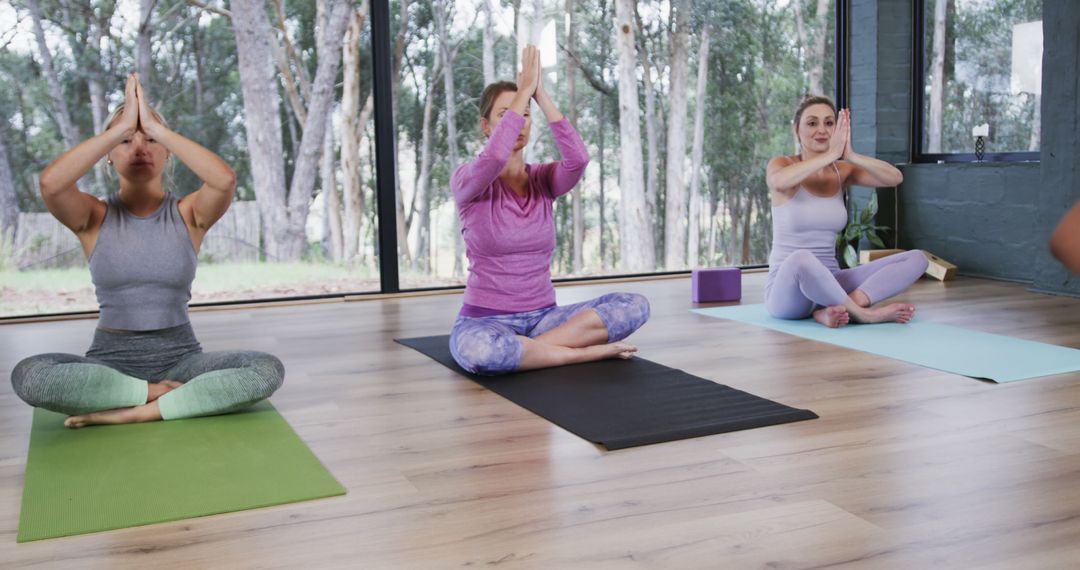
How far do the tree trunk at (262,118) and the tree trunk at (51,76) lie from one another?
84 cm

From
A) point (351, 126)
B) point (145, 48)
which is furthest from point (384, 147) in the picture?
point (145, 48)

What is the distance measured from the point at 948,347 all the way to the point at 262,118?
352 centimetres

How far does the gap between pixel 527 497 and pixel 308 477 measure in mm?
487

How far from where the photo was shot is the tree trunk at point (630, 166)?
6.06 m

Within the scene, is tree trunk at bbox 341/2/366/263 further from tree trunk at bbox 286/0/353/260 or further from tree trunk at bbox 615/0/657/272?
tree trunk at bbox 615/0/657/272

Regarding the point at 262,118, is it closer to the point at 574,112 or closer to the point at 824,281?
the point at 574,112

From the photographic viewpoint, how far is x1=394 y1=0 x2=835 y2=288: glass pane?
5645 mm

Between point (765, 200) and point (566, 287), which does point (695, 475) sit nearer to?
point (566, 287)

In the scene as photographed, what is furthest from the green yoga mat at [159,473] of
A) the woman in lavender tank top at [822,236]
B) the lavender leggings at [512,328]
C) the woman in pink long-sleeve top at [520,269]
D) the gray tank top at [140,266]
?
the woman in lavender tank top at [822,236]

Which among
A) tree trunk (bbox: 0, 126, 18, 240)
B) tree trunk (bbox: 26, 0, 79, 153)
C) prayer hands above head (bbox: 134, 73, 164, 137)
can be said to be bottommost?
tree trunk (bbox: 0, 126, 18, 240)

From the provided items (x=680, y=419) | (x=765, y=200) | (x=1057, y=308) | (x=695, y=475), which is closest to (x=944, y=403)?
(x=680, y=419)

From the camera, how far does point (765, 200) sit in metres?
6.43

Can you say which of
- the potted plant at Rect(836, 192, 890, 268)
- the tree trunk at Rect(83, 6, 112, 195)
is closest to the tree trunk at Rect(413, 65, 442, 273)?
the tree trunk at Rect(83, 6, 112, 195)

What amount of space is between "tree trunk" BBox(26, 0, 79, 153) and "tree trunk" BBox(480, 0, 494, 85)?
2.17 m
